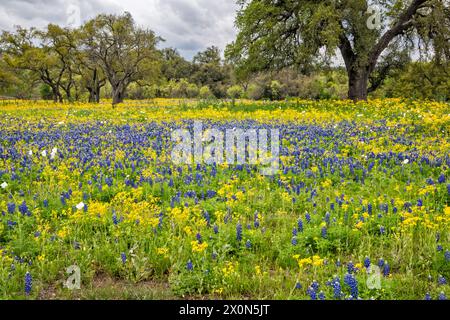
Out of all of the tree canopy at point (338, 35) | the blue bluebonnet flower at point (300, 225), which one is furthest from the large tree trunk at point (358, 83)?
the blue bluebonnet flower at point (300, 225)

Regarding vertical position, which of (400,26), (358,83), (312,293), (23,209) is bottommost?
(312,293)

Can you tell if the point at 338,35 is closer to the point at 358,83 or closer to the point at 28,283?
the point at 358,83

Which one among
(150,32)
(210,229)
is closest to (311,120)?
(210,229)

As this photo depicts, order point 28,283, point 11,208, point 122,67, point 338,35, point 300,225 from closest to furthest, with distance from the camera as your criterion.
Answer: point 28,283
point 300,225
point 11,208
point 338,35
point 122,67

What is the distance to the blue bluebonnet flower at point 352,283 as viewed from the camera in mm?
3588

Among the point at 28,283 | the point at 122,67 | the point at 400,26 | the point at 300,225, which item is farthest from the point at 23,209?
the point at 122,67

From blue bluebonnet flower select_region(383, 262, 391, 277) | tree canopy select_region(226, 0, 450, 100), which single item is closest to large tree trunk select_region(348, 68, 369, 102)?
tree canopy select_region(226, 0, 450, 100)

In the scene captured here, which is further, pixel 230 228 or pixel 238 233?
pixel 230 228

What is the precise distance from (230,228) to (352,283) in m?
1.80

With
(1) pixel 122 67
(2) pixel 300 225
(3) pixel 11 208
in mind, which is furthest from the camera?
(1) pixel 122 67

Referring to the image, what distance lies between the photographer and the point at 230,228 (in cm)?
507

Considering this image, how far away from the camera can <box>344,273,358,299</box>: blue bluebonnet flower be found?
359 cm

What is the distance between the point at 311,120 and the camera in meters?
14.7
